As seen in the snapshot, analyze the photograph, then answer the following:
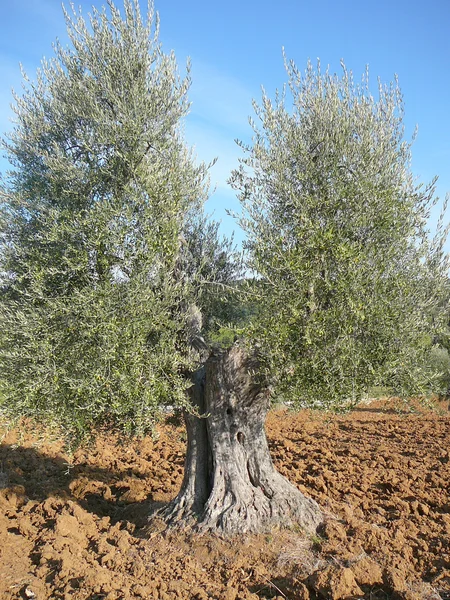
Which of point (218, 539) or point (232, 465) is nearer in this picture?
point (218, 539)

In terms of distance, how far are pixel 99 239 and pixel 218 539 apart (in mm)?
4692

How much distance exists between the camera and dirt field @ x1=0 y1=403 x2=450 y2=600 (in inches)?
263

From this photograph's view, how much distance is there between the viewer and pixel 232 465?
834 centimetres

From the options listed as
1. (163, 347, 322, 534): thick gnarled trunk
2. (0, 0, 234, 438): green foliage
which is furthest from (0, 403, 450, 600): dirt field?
(0, 0, 234, 438): green foliage

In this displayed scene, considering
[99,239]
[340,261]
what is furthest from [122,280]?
[340,261]

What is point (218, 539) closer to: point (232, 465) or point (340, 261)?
point (232, 465)

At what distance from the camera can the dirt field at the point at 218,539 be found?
6680 mm

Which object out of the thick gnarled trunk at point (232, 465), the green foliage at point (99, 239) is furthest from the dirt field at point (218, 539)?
the green foliage at point (99, 239)

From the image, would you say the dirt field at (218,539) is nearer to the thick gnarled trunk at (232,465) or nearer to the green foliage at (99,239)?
the thick gnarled trunk at (232,465)

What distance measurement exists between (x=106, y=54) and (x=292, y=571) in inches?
321

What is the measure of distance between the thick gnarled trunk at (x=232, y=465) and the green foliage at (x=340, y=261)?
871 mm

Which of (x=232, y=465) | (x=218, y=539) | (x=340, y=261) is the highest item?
(x=340, y=261)

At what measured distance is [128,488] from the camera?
36.5 ft

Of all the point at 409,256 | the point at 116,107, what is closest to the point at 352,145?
the point at 409,256
